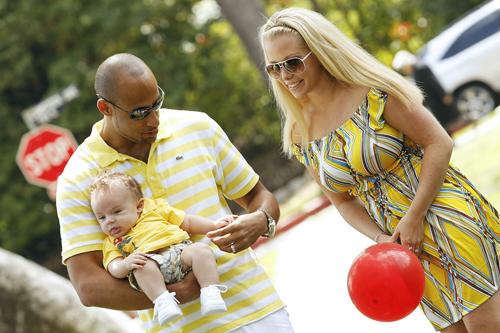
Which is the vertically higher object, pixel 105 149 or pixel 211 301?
pixel 105 149

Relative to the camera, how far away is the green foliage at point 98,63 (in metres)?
22.9

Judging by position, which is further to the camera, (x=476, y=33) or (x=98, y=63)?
(x=98, y=63)

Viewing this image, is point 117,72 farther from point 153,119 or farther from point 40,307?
point 40,307

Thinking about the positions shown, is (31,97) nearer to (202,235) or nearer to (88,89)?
(88,89)

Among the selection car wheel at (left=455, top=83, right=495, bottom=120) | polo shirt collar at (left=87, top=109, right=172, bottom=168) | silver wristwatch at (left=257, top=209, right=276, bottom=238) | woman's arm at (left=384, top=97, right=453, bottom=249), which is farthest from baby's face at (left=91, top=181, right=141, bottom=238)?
car wheel at (left=455, top=83, right=495, bottom=120)

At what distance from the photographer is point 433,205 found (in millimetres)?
3527

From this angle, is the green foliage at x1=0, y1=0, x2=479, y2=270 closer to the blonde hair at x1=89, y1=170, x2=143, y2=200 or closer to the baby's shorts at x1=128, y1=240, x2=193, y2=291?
the blonde hair at x1=89, y1=170, x2=143, y2=200

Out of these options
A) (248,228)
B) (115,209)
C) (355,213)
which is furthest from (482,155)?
(115,209)

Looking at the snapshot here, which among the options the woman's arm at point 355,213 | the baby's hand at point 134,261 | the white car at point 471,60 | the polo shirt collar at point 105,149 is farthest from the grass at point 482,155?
the baby's hand at point 134,261

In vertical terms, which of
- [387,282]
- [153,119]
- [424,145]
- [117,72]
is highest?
[117,72]

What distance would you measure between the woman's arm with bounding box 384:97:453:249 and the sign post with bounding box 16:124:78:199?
728cm

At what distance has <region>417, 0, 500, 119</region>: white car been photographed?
16453 millimetres

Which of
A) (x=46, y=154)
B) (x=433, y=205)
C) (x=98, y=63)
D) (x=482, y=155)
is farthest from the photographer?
(x=98, y=63)

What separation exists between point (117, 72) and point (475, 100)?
1474cm
